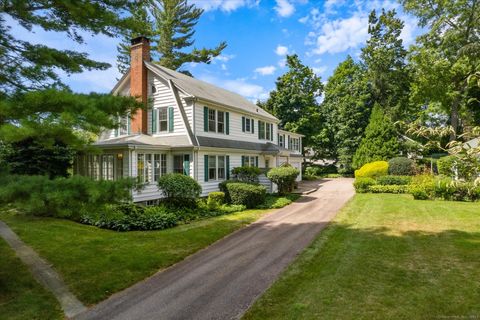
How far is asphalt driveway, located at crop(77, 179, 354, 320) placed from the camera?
17.6ft

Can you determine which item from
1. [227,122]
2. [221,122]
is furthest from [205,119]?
[227,122]

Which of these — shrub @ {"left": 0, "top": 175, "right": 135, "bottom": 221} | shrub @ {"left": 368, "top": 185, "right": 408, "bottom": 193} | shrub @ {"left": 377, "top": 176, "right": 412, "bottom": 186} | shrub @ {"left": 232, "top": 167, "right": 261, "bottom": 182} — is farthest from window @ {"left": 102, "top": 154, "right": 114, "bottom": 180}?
shrub @ {"left": 377, "top": 176, "right": 412, "bottom": 186}

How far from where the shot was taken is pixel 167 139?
1731 cm

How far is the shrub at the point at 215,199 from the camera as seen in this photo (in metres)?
15.9

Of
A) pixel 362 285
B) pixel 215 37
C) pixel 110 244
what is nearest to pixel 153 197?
pixel 110 244

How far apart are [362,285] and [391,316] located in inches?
49.1

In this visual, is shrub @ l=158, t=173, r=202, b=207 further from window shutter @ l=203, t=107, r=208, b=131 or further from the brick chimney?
the brick chimney

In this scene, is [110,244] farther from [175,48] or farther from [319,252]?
[175,48]

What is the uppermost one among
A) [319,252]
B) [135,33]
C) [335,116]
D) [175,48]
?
[175,48]

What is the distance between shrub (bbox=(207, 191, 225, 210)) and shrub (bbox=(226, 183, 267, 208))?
68 centimetres

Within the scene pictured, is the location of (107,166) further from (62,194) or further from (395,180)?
(395,180)

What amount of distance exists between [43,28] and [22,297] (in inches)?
225

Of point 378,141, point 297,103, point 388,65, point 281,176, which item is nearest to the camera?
point 281,176

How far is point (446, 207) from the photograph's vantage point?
48.5 ft
